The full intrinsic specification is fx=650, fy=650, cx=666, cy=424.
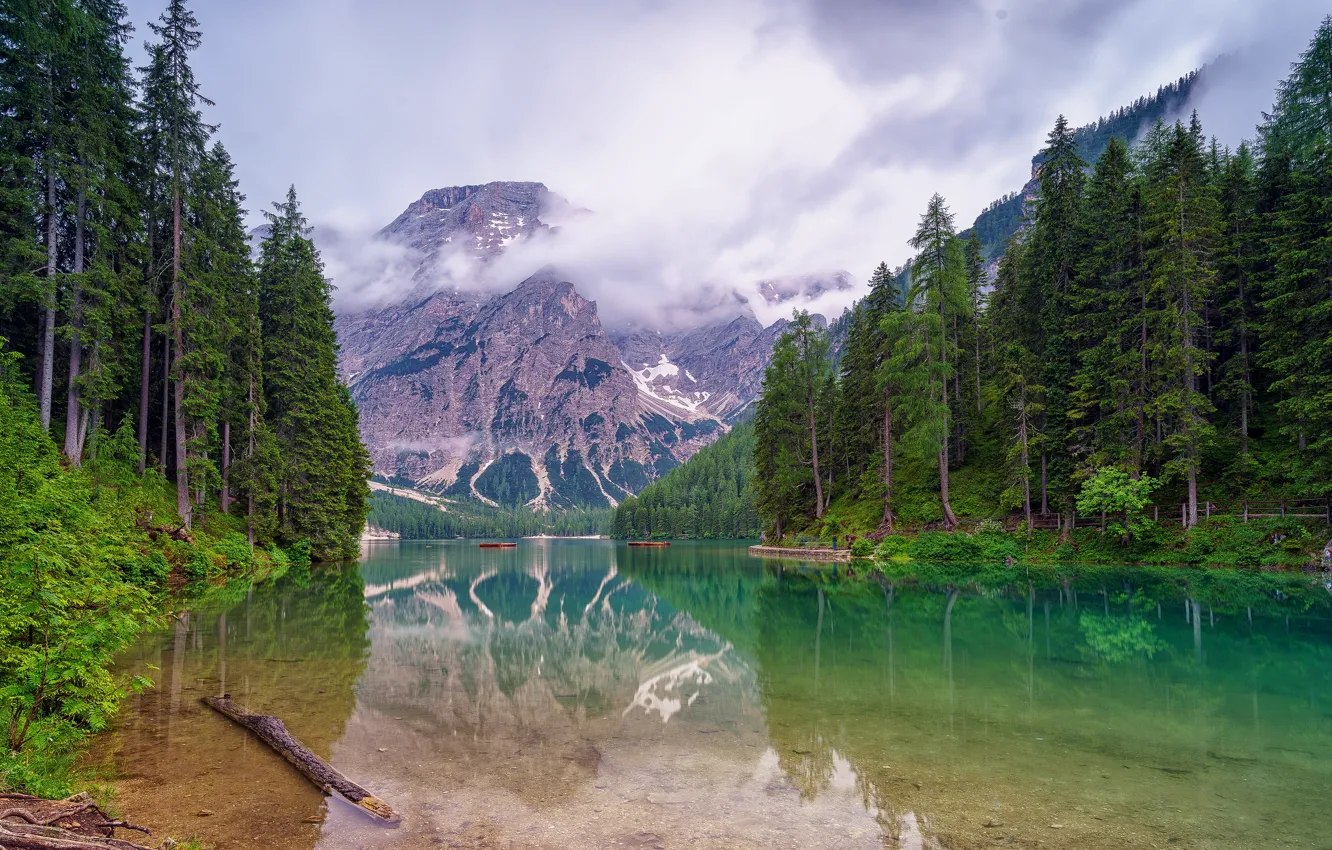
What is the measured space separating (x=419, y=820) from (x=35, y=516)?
7682 mm

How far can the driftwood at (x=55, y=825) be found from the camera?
13.5ft

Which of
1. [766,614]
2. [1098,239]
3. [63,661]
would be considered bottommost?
[766,614]

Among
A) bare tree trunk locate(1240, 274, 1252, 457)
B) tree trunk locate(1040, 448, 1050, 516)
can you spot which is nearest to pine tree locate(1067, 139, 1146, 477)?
tree trunk locate(1040, 448, 1050, 516)

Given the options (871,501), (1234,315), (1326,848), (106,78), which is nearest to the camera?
(1326,848)

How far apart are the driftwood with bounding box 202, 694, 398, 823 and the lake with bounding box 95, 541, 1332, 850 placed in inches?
6.6

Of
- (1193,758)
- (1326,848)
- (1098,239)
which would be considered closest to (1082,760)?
(1193,758)

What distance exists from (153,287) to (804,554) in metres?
45.4

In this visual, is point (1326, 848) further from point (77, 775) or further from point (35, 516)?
point (35, 516)

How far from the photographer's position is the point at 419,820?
690cm

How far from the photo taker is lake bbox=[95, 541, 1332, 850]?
684 centimetres

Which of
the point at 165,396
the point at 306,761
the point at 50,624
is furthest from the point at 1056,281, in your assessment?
the point at 165,396

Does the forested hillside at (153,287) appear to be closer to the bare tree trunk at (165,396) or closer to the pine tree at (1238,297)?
the bare tree trunk at (165,396)

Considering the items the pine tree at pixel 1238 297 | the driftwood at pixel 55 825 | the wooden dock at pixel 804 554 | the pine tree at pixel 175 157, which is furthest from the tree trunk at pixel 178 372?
the pine tree at pixel 1238 297

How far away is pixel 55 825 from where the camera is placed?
4.92 m
